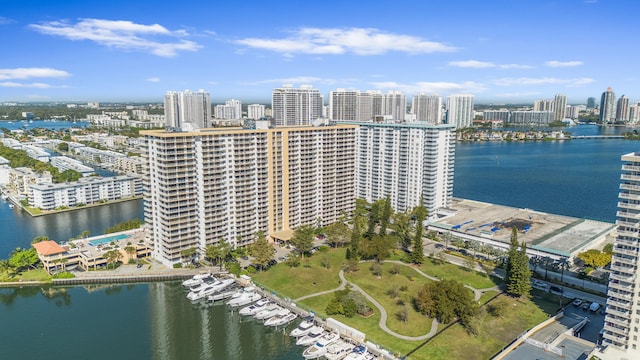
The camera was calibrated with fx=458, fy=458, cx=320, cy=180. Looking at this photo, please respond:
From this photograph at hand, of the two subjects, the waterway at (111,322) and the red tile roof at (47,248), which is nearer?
the waterway at (111,322)

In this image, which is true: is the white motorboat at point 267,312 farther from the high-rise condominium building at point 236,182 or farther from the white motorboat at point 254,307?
the high-rise condominium building at point 236,182

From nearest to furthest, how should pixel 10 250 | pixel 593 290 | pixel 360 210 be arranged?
pixel 593 290 < pixel 10 250 < pixel 360 210

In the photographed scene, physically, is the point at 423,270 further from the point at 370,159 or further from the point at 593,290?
the point at 370,159

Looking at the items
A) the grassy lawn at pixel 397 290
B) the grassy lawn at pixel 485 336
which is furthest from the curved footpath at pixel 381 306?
the grassy lawn at pixel 485 336

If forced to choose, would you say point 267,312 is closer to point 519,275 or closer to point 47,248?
point 519,275

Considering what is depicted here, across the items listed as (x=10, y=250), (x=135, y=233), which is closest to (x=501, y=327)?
(x=135, y=233)

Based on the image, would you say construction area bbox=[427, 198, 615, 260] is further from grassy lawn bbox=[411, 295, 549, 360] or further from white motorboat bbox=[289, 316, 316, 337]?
white motorboat bbox=[289, 316, 316, 337]

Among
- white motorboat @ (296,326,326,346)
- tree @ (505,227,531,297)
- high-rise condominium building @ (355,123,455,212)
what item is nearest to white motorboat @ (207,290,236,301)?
white motorboat @ (296,326,326,346)
